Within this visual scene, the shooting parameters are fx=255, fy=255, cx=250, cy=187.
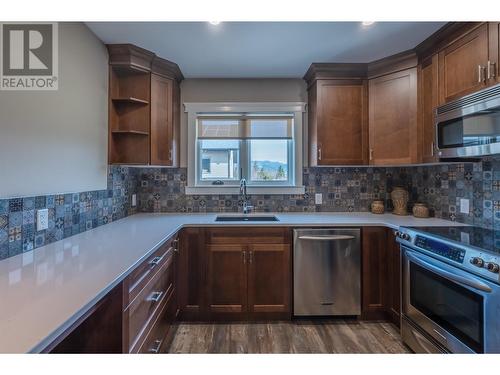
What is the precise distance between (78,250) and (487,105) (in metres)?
2.47

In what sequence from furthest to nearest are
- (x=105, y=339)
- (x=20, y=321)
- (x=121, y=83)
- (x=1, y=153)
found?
1. (x=121, y=83)
2. (x=1, y=153)
3. (x=105, y=339)
4. (x=20, y=321)

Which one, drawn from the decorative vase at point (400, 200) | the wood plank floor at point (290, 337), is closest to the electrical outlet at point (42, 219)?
the wood plank floor at point (290, 337)

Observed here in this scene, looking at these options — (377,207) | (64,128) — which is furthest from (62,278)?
(377,207)

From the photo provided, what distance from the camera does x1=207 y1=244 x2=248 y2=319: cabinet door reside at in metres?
2.22

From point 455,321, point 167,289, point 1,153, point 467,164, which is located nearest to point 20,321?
point 1,153

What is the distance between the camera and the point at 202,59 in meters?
2.37

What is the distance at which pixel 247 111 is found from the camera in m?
2.83

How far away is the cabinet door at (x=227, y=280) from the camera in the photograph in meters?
2.22

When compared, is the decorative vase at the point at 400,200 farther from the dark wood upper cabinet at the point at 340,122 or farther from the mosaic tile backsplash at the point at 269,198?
the dark wood upper cabinet at the point at 340,122

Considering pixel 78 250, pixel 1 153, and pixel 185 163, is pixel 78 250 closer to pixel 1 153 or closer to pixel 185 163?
pixel 1 153

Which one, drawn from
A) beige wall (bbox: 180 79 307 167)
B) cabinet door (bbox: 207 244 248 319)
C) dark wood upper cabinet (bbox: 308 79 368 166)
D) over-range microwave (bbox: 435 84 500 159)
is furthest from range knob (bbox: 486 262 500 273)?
beige wall (bbox: 180 79 307 167)

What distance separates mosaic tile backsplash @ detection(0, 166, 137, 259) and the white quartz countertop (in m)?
0.06

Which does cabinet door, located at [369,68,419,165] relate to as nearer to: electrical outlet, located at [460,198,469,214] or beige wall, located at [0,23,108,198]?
electrical outlet, located at [460,198,469,214]

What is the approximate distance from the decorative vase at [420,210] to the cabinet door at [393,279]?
51 centimetres
